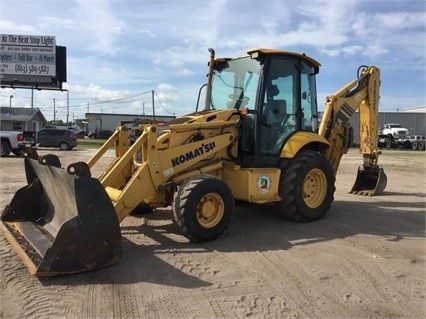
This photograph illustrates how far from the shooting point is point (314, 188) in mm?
7859

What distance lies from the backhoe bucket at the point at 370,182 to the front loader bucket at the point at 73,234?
24.7 feet

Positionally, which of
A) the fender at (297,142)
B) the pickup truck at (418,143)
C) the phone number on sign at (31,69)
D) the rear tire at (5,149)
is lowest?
the rear tire at (5,149)

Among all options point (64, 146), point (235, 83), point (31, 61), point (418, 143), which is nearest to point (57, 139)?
point (64, 146)

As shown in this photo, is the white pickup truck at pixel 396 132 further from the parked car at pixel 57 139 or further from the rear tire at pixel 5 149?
the rear tire at pixel 5 149

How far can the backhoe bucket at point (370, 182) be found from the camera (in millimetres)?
Answer: 10828

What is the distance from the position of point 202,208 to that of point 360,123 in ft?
19.4

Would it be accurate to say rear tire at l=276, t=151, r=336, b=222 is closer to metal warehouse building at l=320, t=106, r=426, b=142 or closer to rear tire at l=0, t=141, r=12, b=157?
rear tire at l=0, t=141, r=12, b=157

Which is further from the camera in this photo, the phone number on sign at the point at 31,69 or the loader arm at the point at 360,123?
the phone number on sign at the point at 31,69

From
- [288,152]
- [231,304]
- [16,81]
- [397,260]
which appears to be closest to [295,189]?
[288,152]

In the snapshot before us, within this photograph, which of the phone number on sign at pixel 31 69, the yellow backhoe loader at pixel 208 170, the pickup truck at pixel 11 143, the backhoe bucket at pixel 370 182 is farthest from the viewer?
the phone number on sign at pixel 31 69

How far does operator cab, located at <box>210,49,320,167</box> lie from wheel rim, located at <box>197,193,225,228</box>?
1.21m

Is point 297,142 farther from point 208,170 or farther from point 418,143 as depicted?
point 418,143

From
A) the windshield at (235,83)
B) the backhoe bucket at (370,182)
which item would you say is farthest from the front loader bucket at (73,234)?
the backhoe bucket at (370,182)

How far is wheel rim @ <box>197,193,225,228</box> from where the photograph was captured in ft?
20.3
